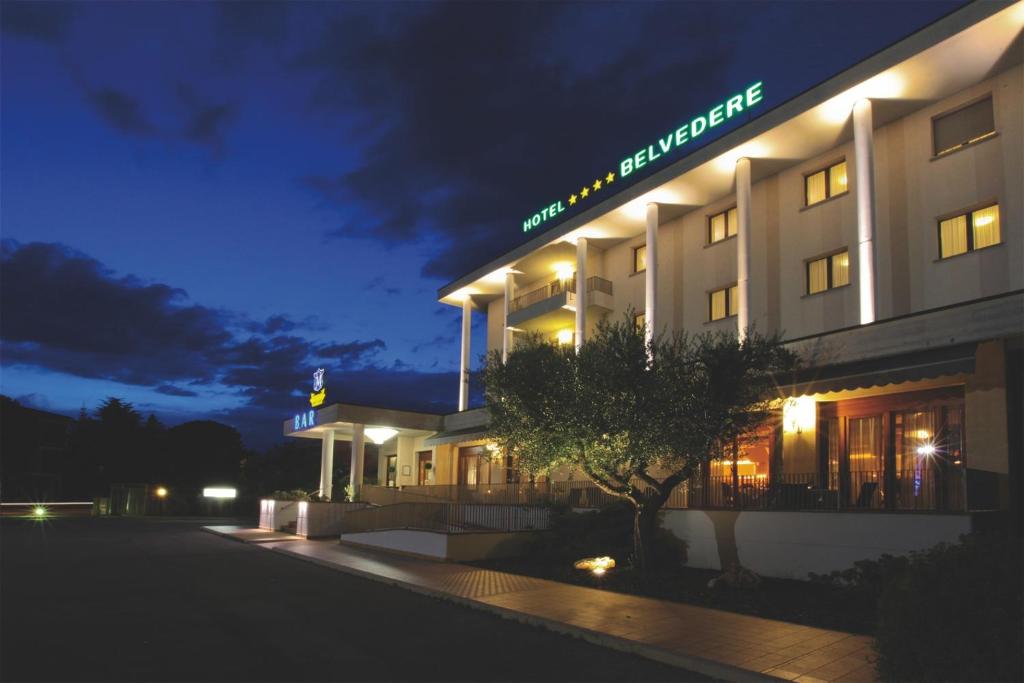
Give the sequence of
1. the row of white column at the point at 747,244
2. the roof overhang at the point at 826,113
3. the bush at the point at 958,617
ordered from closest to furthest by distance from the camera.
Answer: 1. the bush at the point at 958,617
2. the roof overhang at the point at 826,113
3. the row of white column at the point at 747,244

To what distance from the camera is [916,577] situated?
705 cm

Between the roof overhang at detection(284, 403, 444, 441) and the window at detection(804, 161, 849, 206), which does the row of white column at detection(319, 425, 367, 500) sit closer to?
the roof overhang at detection(284, 403, 444, 441)

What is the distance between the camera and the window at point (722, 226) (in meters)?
23.6

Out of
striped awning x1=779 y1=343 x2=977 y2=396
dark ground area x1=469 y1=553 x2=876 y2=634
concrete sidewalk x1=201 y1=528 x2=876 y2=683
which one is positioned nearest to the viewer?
concrete sidewalk x1=201 y1=528 x2=876 y2=683

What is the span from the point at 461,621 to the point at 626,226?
18.4m

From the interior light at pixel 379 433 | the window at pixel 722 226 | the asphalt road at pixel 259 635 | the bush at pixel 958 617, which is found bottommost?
the asphalt road at pixel 259 635

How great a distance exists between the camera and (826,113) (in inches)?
749

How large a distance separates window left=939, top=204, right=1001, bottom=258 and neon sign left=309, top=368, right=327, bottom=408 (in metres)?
25.4

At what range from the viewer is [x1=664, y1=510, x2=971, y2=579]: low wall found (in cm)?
1290

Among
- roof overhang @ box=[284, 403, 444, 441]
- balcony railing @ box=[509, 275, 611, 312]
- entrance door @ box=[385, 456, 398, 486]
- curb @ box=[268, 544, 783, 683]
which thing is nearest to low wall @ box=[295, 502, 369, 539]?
roof overhang @ box=[284, 403, 444, 441]

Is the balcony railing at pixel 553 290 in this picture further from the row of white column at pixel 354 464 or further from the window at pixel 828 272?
the window at pixel 828 272

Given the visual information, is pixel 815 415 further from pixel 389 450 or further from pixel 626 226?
pixel 389 450

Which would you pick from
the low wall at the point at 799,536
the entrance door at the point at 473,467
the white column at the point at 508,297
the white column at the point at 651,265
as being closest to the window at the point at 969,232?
the low wall at the point at 799,536

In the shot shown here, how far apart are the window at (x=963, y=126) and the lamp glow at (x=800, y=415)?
6.61m
